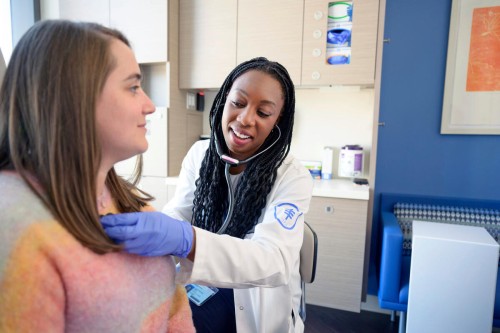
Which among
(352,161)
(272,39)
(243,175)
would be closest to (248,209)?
(243,175)

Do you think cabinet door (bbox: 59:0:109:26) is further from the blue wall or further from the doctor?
the blue wall

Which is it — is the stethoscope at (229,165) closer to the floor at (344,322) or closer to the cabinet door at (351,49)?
the cabinet door at (351,49)

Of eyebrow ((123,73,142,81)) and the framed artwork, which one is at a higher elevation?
the framed artwork

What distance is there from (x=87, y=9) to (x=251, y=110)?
1.96 metres

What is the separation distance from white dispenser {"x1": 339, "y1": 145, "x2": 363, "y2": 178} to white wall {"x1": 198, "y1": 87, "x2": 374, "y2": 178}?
0.43 feet

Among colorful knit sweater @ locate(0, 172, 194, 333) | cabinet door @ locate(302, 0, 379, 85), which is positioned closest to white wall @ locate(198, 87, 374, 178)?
cabinet door @ locate(302, 0, 379, 85)

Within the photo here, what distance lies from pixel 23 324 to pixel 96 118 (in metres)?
0.33

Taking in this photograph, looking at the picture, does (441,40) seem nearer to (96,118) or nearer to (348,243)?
(348,243)

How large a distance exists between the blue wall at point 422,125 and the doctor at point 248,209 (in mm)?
1219

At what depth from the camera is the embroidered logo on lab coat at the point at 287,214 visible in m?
0.85

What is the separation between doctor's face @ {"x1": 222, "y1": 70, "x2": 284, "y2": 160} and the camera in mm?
961

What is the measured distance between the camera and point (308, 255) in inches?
41.6

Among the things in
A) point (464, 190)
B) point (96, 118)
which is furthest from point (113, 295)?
point (464, 190)

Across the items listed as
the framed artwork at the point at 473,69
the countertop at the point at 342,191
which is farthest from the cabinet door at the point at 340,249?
the framed artwork at the point at 473,69
